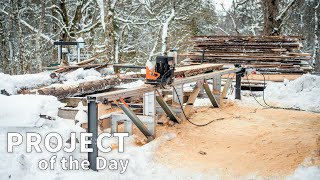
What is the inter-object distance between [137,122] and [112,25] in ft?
39.7

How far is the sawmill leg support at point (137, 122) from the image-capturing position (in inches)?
235

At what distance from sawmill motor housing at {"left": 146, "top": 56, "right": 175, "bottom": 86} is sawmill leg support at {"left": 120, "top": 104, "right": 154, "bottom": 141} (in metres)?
0.81

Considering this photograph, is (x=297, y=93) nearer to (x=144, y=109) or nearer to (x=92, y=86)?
(x=144, y=109)

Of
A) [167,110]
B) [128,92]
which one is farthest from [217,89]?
[128,92]

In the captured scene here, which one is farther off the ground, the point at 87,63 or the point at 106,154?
the point at 87,63

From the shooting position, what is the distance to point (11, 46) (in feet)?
98.2

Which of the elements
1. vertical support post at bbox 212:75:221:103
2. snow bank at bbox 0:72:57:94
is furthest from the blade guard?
vertical support post at bbox 212:75:221:103

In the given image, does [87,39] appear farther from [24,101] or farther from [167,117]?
[24,101]

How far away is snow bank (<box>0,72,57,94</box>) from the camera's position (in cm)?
697

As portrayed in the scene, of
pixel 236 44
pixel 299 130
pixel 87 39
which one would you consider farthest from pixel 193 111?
pixel 87 39

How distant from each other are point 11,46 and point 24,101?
26919 mm

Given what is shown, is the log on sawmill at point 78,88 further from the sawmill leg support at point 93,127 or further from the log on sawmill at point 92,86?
the sawmill leg support at point 93,127

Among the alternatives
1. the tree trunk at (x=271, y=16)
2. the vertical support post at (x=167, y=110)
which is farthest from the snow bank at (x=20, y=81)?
the tree trunk at (x=271, y=16)

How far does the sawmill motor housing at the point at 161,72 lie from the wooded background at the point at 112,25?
10303 mm
